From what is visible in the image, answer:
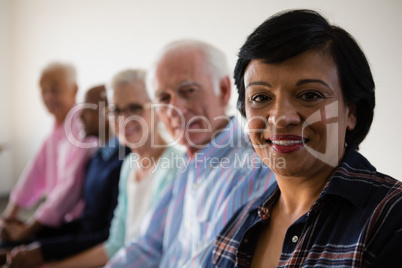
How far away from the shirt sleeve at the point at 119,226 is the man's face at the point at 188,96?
53 cm

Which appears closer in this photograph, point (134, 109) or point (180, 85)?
point (180, 85)

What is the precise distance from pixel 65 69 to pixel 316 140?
2.39 m

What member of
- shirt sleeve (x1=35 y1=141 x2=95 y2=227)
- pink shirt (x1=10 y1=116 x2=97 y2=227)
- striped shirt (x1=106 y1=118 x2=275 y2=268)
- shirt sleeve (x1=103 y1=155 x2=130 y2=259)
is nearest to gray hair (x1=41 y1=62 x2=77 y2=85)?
pink shirt (x1=10 y1=116 x2=97 y2=227)

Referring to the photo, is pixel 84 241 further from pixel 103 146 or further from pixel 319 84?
pixel 319 84

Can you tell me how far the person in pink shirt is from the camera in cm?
238

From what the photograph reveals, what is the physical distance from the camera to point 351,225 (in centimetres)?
76

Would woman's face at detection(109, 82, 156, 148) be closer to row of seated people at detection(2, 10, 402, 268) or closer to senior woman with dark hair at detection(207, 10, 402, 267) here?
row of seated people at detection(2, 10, 402, 268)

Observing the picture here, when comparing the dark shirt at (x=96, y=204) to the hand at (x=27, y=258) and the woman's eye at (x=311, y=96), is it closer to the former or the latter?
the hand at (x=27, y=258)

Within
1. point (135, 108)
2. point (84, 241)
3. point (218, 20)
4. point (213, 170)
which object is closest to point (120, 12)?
point (218, 20)

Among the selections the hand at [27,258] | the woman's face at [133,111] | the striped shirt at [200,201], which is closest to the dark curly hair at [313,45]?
the striped shirt at [200,201]

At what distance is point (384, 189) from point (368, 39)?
736 mm

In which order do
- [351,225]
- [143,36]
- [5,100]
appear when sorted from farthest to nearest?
1. [5,100]
2. [143,36]
3. [351,225]

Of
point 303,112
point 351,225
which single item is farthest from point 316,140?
point 351,225

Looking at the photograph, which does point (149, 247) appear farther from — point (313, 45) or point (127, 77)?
point (313, 45)
